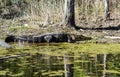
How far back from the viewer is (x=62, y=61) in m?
8.73

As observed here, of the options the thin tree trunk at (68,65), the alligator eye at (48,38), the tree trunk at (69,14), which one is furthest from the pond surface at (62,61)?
the tree trunk at (69,14)

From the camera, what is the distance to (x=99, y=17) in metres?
16.9

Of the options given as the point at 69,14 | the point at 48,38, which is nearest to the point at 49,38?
the point at 48,38

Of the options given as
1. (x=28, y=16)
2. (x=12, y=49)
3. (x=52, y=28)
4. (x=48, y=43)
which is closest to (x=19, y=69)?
(x=12, y=49)

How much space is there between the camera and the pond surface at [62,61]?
7.34 m

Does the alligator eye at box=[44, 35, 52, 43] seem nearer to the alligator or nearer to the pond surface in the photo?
the alligator

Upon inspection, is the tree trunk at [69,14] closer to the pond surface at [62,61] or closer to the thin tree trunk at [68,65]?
the pond surface at [62,61]

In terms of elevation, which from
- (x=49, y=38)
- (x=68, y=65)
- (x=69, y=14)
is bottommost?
(x=68, y=65)

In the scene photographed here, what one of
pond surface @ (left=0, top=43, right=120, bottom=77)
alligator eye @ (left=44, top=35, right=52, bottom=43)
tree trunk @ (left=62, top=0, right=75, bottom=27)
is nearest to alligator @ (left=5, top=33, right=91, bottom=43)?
alligator eye @ (left=44, top=35, right=52, bottom=43)

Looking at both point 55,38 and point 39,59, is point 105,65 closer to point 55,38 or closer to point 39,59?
point 39,59

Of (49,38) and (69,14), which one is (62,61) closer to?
(49,38)

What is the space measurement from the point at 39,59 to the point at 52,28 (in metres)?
6.17

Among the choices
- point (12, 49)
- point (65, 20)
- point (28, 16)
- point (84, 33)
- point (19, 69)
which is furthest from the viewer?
point (28, 16)

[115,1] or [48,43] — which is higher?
[115,1]
